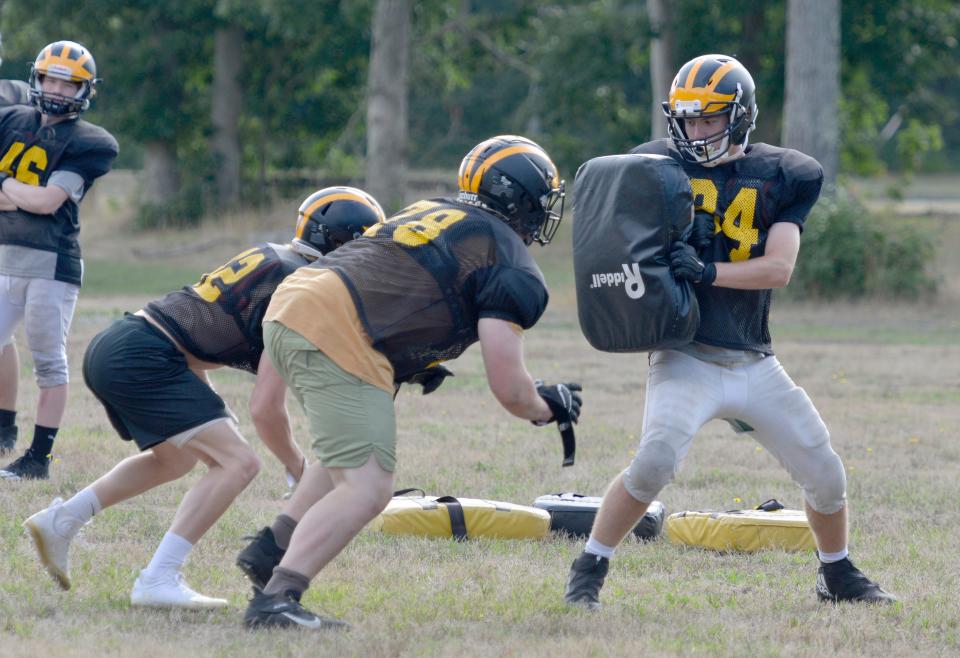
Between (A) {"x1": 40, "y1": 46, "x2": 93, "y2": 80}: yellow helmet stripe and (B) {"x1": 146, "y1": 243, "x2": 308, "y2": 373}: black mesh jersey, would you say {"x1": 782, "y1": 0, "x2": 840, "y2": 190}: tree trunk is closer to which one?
(A) {"x1": 40, "y1": 46, "x2": 93, "y2": 80}: yellow helmet stripe

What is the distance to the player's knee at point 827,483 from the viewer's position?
526 cm

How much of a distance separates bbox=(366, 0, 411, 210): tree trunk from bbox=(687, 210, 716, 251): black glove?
2101cm

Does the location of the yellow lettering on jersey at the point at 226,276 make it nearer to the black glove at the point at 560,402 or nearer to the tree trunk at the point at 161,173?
the black glove at the point at 560,402

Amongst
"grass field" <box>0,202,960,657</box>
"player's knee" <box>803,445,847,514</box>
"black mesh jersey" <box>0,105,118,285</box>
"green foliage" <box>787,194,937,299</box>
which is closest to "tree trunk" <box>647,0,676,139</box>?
"green foliage" <box>787,194,937,299</box>

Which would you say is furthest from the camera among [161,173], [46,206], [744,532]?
Answer: [161,173]

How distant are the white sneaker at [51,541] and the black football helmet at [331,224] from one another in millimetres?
1378

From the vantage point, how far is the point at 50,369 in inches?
303

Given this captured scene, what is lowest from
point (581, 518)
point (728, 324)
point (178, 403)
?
point (581, 518)

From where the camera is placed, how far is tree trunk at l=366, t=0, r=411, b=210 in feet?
85.4

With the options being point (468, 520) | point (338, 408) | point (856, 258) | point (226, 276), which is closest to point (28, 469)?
point (468, 520)

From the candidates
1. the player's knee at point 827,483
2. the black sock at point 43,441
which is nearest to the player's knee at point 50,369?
the black sock at point 43,441

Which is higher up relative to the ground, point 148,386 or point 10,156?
point 10,156

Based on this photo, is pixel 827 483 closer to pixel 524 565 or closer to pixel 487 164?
pixel 524 565

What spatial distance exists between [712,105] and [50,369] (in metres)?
4.16
